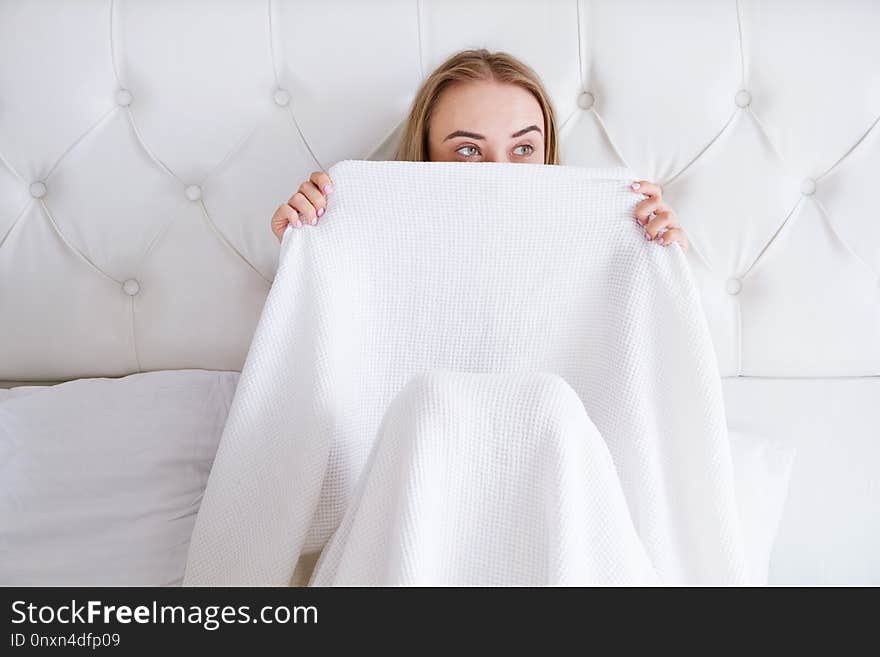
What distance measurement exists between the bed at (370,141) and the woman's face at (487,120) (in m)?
0.08

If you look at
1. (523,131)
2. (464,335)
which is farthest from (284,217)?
(523,131)

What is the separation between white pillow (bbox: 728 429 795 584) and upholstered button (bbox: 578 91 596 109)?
51cm

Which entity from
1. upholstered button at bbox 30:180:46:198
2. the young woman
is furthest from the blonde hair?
upholstered button at bbox 30:180:46:198

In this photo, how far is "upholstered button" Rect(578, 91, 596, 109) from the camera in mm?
1218

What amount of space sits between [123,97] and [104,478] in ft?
1.82

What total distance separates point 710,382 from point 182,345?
75cm

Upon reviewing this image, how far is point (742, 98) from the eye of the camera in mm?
1204

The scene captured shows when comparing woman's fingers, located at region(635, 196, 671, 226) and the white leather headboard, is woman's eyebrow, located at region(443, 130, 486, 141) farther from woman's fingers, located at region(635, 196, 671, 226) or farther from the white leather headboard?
woman's fingers, located at region(635, 196, 671, 226)

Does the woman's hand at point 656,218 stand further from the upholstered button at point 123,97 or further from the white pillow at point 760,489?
the upholstered button at point 123,97

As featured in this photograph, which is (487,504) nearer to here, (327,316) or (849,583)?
(327,316)

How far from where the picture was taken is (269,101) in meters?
1.21

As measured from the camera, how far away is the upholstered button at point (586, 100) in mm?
1218
